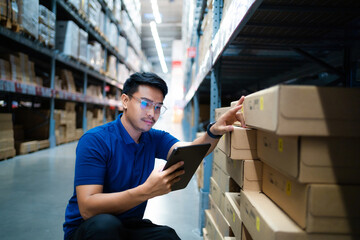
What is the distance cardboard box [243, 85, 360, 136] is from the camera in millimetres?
718

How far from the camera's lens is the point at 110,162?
1.21 meters

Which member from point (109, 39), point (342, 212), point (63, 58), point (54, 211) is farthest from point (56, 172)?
point (109, 39)

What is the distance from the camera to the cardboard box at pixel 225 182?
1.51 meters

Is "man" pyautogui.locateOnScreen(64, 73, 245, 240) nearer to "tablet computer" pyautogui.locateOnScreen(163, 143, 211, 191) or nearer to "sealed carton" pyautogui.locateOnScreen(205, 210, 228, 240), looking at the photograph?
"tablet computer" pyautogui.locateOnScreen(163, 143, 211, 191)

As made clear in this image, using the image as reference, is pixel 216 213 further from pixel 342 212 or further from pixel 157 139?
pixel 342 212

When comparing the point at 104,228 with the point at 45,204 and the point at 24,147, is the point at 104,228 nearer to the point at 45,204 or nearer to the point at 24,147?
the point at 45,204

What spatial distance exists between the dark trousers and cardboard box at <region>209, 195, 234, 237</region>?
0.39m

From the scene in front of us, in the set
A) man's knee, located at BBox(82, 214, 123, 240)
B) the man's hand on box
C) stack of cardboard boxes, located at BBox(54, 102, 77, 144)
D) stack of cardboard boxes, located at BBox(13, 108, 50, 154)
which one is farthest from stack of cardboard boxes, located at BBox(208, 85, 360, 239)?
stack of cardboard boxes, located at BBox(54, 102, 77, 144)

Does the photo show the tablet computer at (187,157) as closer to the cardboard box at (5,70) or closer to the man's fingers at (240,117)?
the man's fingers at (240,117)

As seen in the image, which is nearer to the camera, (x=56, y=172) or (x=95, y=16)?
(x=56, y=172)

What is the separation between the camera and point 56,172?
129 inches

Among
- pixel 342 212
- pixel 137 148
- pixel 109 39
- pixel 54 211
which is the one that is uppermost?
pixel 109 39

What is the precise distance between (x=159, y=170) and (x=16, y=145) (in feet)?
13.6

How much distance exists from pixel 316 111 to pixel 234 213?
0.75m
